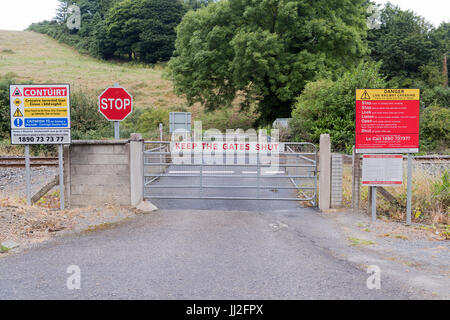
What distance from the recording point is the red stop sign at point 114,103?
47.1 ft

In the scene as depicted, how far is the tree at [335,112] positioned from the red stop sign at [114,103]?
35.8 ft

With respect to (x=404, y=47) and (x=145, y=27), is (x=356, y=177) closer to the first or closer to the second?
(x=404, y=47)

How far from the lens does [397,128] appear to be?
959 cm

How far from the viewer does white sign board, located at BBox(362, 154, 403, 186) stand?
9641 mm

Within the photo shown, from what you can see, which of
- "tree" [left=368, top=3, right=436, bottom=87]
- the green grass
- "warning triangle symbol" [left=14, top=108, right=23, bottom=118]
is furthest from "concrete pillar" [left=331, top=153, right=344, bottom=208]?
"tree" [left=368, top=3, right=436, bottom=87]

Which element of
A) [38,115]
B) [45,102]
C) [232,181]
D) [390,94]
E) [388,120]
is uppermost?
[390,94]

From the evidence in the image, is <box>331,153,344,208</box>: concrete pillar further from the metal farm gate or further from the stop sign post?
the stop sign post

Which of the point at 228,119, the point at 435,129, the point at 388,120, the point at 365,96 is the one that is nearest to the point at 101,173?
the point at 365,96

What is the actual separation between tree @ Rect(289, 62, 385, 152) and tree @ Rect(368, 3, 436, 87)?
29997mm

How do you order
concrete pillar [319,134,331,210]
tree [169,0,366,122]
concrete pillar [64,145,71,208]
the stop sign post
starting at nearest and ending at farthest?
concrete pillar [64,145,71,208]
concrete pillar [319,134,331,210]
the stop sign post
tree [169,0,366,122]

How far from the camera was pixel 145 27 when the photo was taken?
7375cm

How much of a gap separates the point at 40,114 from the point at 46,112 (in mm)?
143
